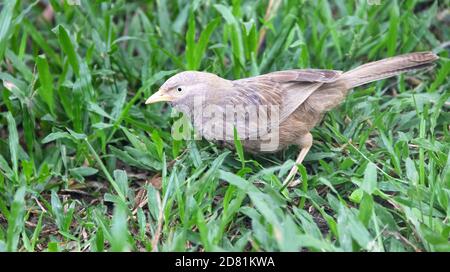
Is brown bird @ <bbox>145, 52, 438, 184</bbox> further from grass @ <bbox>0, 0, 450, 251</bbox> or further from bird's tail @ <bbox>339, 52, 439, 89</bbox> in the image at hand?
grass @ <bbox>0, 0, 450, 251</bbox>

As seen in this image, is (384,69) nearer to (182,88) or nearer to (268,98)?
(268,98)

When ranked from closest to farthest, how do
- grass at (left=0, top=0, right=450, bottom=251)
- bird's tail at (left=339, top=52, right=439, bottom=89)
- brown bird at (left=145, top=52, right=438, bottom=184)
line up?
1. grass at (left=0, top=0, right=450, bottom=251)
2. brown bird at (left=145, top=52, right=438, bottom=184)
3. bird's tail at (left=339, top=52, right=439, bottom=89)

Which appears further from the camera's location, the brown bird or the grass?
the brown bird

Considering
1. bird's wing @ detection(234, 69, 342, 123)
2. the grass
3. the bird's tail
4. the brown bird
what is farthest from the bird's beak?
the bird's tail

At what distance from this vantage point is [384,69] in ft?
17.7

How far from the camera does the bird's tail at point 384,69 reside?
538cm

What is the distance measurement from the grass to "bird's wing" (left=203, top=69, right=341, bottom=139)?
31 cm

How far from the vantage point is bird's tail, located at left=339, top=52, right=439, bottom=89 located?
5.38 m

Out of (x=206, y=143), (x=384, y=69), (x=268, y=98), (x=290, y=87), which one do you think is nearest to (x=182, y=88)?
(x=206, y=143)

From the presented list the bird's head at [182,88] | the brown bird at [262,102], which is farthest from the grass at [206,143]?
the bird's head at [182,88]

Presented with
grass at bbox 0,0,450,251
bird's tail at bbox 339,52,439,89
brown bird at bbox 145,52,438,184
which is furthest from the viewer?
bird's tail at bbox 339,52,439,89

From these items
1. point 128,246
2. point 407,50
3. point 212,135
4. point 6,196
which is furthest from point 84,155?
point 407,50

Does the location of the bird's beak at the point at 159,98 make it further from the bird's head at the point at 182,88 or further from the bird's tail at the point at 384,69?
the bird's tail at the point at 384,69
